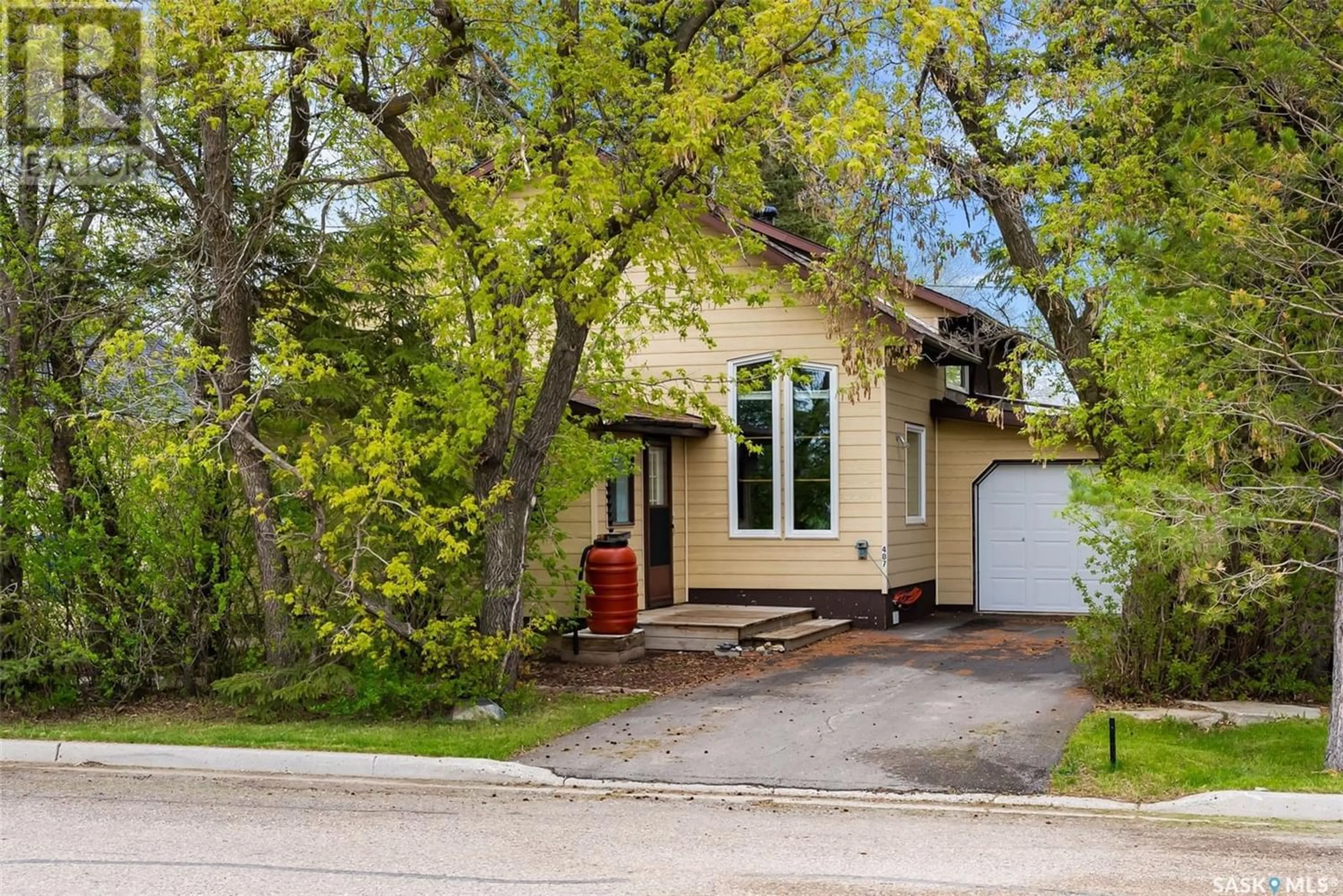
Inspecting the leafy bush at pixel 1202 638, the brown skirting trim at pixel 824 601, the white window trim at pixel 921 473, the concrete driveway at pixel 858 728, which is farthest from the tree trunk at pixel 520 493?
the white window trim at pixel 921 473

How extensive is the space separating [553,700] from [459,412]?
289 centimetres

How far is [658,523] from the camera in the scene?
17047 millimetres

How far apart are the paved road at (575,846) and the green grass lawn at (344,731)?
0.81 m

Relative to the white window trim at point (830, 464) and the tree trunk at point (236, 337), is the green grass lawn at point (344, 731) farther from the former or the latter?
the white window trim at point (830, 464)

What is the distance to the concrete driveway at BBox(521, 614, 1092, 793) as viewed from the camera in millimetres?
8906

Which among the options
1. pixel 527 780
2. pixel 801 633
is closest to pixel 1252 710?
pixel 801 633

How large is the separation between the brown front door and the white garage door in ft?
16.9

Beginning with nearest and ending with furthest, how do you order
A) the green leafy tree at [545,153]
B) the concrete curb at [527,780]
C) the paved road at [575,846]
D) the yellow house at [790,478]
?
the paved road at [575,846] < the concrete curb at [527,780] < the green leafy tree at [545,153] < the yellow house at [790,478]

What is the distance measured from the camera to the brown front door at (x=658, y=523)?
A: 16.7 meters

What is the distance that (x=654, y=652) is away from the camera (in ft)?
48.4

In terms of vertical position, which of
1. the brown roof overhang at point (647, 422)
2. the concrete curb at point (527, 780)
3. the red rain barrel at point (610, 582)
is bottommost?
the concrete curb at point (527, 780)

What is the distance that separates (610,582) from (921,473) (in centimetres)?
668

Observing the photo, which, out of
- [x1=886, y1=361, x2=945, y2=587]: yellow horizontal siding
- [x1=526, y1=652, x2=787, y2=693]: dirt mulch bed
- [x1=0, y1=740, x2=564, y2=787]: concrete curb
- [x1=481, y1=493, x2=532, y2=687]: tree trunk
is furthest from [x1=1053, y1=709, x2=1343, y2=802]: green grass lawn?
[x1=886, y1=361, x2=945, y2=587]: yellow horizontal siding

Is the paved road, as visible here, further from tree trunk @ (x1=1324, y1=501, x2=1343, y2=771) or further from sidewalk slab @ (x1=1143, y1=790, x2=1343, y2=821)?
tree trunk @ (x1=1324, y1=501, x2=1343, y2=771)
